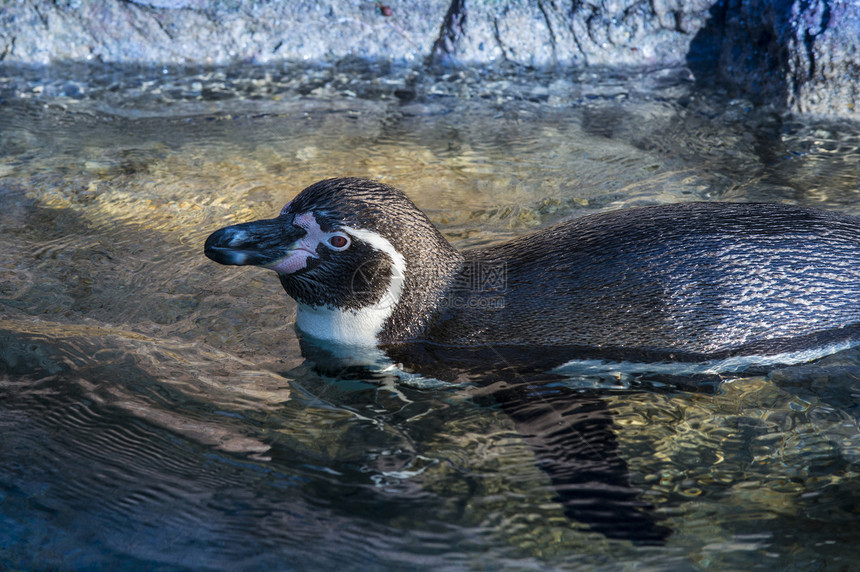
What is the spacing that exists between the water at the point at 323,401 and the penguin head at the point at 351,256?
25 cm

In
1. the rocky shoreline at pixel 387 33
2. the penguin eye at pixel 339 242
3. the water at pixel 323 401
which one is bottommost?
the water at pixel 323 401

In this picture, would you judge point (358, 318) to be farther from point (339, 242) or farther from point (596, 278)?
point (596, 278)

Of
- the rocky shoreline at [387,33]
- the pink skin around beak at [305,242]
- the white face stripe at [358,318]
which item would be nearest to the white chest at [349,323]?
the white face stripe at [358,318]

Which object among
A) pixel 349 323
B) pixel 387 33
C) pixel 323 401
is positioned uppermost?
pixel 387 33

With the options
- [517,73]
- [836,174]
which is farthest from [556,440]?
[517,73]

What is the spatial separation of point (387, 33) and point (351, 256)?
4400 mm

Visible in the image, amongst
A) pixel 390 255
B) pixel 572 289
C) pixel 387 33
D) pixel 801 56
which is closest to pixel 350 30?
pixel 387 33

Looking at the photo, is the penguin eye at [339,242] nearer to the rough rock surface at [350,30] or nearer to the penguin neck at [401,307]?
the penguin neck at [401,307]

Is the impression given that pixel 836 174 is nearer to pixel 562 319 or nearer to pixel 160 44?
pixel 562 319

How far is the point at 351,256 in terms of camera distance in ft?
10.4

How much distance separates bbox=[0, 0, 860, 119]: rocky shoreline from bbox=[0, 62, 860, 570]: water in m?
1.39

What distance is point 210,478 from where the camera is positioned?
259cm

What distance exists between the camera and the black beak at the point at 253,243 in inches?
119

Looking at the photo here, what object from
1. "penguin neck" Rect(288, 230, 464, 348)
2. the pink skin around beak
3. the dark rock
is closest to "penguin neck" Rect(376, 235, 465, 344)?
"penguin neck" Rect(288, 230, 464, 348)
